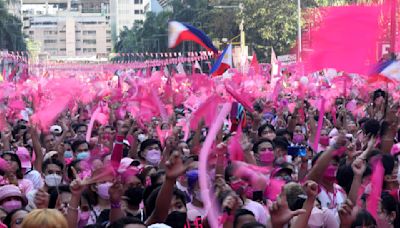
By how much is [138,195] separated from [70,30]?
610 ft

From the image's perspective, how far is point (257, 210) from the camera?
6047mm

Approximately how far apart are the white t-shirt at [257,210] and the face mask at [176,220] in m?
0.54

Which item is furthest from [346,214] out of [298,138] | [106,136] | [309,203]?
[106,136]

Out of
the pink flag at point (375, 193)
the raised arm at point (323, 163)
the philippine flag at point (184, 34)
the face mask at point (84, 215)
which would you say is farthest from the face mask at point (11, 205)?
the philippine flag at point (184, 34)

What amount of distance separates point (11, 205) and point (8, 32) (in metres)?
63.6

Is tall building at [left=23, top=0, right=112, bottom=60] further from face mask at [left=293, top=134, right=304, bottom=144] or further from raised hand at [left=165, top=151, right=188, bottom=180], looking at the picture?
raised hand at [left=165, top=151, right=188, bottom=180]

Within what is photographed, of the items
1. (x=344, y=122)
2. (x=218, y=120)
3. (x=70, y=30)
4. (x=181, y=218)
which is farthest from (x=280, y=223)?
(x=70, y=30)

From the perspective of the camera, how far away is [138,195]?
20.4 ft

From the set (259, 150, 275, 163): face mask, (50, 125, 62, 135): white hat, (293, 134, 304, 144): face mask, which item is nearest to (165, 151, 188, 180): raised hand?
(259, 150, 275, 163): face mask

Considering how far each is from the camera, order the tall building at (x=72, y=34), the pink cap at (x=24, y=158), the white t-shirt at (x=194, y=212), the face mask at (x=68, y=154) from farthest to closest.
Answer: the tall building at (x=72, y=34), the face mask at (x=68, y=154), the pink cap at (x=24, y=158), the white t-shirt at (x=194, y=212)

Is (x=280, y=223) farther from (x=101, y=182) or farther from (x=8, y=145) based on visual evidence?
(x=8, y=145)

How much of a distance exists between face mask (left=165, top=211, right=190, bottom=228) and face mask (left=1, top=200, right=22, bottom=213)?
124 centimetres

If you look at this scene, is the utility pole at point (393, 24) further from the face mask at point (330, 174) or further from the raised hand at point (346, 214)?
the raised hand at point (346, 214)

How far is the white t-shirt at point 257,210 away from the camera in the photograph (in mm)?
5984
